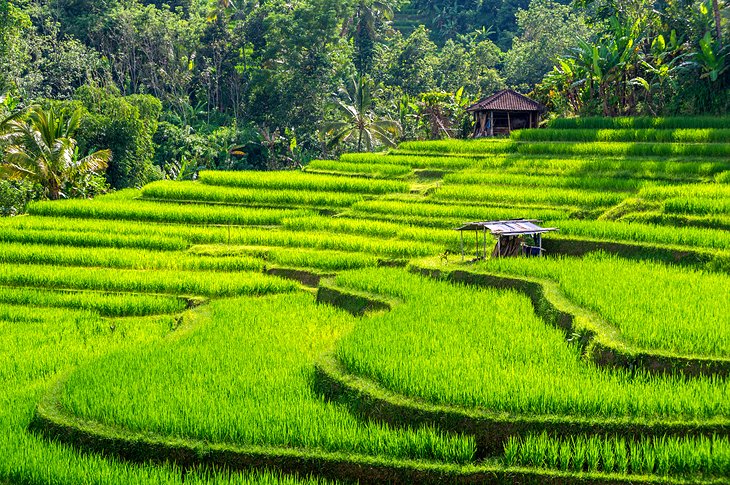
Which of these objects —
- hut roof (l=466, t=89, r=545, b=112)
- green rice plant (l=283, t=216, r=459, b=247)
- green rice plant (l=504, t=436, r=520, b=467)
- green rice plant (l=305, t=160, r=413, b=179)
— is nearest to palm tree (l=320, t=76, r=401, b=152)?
hut roof (l=466, t=89, r=545, b=112)

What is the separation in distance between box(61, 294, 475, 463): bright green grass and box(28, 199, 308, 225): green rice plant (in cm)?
661

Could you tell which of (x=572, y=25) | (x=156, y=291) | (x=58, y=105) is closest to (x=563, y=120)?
(x=156, y=291)

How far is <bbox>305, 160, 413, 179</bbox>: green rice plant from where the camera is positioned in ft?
63.7

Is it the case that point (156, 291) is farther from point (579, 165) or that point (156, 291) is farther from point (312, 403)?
point (579, 165)

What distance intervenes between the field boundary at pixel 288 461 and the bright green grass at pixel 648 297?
7.32 feet

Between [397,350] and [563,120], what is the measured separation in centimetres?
1386

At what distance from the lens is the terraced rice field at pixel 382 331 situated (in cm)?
654

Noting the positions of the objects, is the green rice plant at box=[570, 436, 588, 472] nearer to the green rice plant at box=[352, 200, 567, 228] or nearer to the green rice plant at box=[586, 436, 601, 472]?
the green rice plant at box=[586, 436, 601, 472]

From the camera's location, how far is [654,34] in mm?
22672

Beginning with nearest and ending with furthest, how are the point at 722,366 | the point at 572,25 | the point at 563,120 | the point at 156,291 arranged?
the point at 722,366 < the point at 156,291 < the point at 563,120 < the point at 572,25

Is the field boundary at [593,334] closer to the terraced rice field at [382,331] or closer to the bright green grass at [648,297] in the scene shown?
the terraced rice field at [382,331]

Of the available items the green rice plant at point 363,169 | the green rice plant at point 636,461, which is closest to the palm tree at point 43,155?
the green rice plant at point 363,169

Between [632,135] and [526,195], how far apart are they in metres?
4.05

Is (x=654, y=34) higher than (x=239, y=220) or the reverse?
higher
